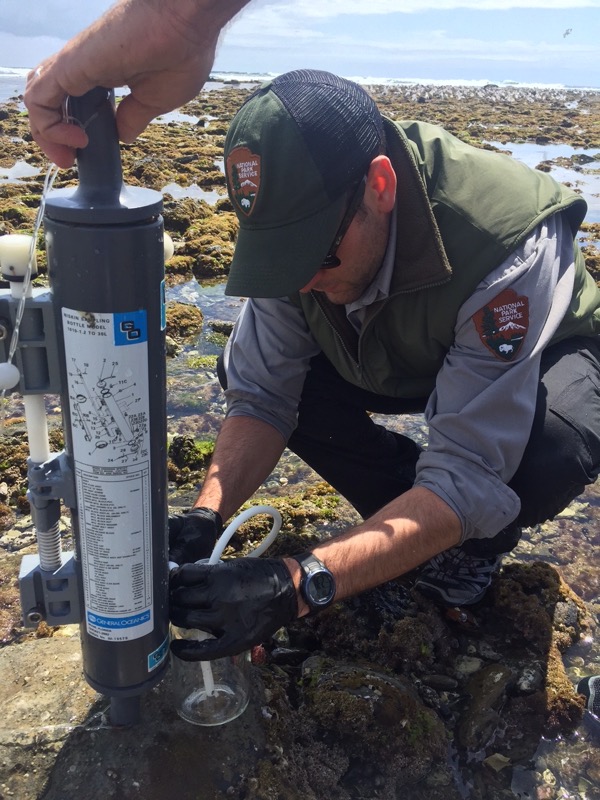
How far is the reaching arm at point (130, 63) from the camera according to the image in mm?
1587

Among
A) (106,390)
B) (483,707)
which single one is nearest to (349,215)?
(106,390)

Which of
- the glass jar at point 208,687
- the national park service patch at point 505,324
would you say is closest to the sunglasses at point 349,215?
the national park service patch at point 505,324

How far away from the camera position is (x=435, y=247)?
7.91 ft

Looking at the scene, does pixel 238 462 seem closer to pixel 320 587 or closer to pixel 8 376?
pixel 320 587

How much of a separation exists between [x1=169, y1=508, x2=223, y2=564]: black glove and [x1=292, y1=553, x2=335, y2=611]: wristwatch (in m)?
0.38

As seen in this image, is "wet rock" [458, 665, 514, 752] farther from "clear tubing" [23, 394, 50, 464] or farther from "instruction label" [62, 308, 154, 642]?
"clear tubing" [23, 394, 50, 464]

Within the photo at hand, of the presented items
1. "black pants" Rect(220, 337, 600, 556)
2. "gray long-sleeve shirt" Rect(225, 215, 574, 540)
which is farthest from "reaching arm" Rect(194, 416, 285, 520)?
"gray long-sleeve shirt" Rect(225, 215, 574, 540)

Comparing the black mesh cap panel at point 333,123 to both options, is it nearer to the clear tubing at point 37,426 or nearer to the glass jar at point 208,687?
the clear tubing at point 37,426

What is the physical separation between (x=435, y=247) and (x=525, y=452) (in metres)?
0.77

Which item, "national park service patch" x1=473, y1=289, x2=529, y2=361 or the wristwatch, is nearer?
the wristwatch

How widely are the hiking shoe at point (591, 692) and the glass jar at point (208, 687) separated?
1187 mm

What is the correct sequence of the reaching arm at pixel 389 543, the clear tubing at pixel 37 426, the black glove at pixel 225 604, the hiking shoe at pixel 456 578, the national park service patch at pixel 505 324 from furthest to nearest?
the hiking shoe at pixel 456 578 → the national park service patch at pixel 505 324 → the reaching arm at pixel 389 543 → the black glove at pixel 225 604 → the clear tubing at pixel 37 426

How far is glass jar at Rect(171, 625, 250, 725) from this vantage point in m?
2.17

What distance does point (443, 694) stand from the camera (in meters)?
2.64
